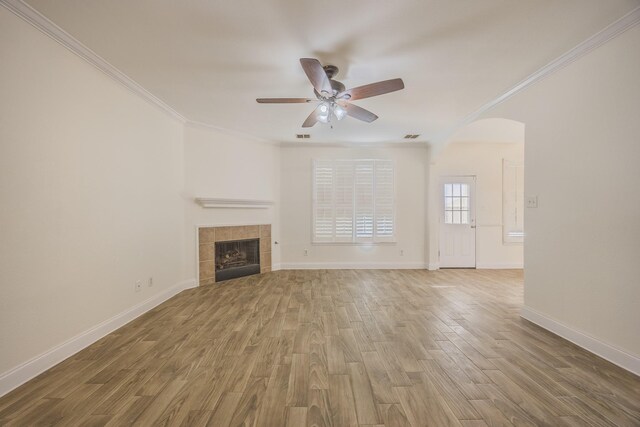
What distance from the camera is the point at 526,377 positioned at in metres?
1.82

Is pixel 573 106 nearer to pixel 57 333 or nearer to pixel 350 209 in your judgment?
pixel 350 209

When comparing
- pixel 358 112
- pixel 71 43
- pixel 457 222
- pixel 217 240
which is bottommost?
pixel 217 240

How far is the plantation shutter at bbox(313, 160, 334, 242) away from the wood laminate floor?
7.89 ft

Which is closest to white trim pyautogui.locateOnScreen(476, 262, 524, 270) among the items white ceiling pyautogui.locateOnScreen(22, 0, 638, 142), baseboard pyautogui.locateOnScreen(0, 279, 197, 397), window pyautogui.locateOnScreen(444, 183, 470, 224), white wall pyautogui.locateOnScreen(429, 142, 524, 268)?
white wall pyautogui.locateOnScreen(429, 142, 524, 268)

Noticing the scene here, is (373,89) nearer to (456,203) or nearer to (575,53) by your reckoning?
(575,53)

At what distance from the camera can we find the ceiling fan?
6.78 feet

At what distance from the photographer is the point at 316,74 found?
6.84 ft

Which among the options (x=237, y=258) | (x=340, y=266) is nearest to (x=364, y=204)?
(x=340, y=266)

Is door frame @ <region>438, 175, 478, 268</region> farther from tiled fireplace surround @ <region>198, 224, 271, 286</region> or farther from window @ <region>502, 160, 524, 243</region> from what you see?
tiled fireplace surround @ <region>198, 224, 271, 286</region>

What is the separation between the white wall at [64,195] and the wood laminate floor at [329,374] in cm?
40

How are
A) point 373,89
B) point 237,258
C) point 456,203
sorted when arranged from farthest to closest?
point 456,203 < point 237,258 < point 373,89

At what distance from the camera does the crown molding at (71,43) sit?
173 centimetres

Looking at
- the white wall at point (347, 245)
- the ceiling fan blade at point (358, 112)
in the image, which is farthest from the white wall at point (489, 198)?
the ceiling fan blade at point (358, 112)

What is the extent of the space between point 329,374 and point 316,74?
2313 mm
